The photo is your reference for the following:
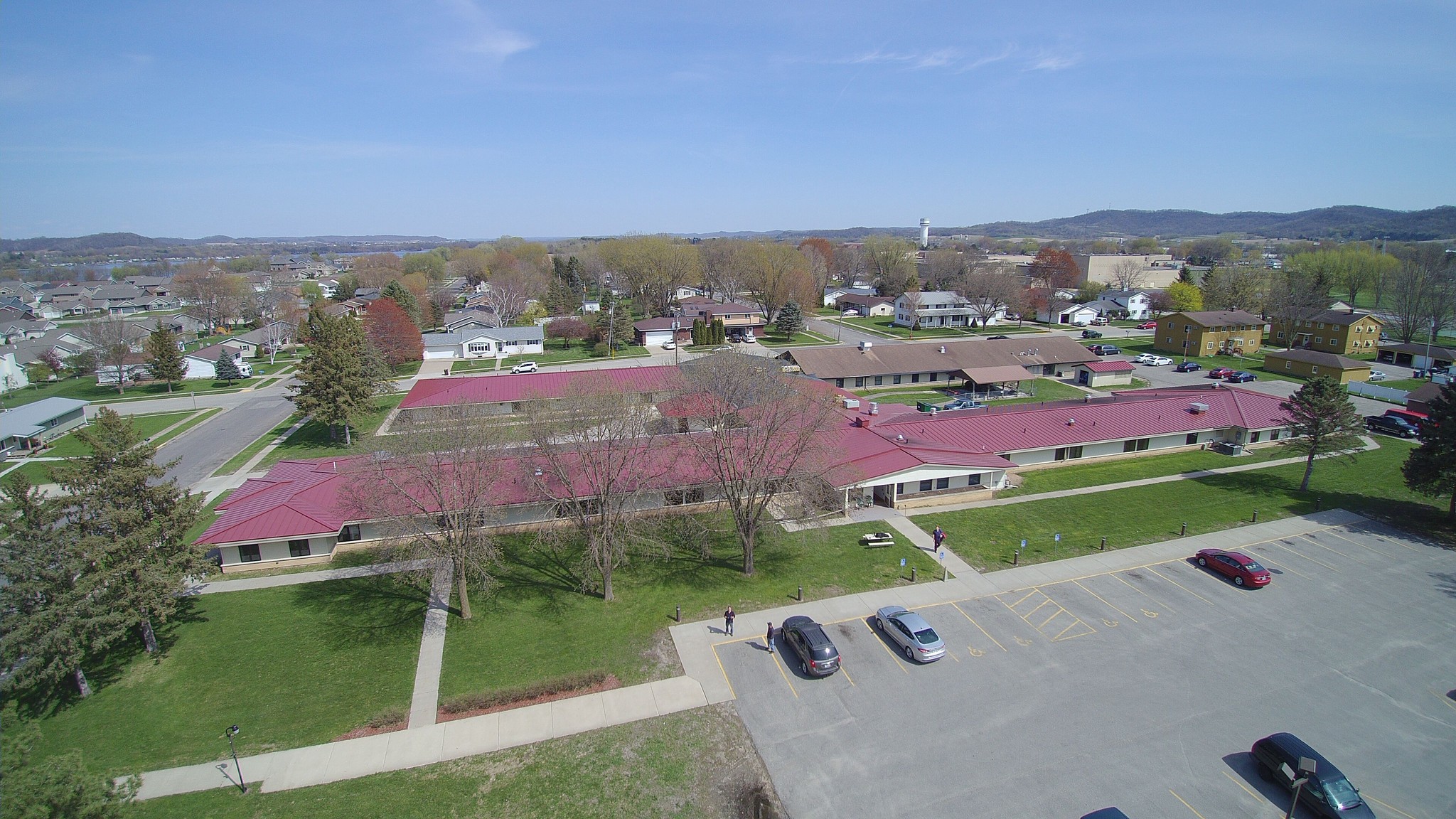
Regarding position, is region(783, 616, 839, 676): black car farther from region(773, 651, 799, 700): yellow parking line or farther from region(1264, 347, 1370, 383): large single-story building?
region(1264, 347, 1370, 383): large single-story building

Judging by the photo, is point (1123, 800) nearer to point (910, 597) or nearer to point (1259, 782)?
point (1259, 782)

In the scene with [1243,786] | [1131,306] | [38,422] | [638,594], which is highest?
[1131,306]

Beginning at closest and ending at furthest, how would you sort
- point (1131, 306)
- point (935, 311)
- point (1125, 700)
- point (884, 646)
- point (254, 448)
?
point (1125, 700) < point (884, 646) < point (254, 448) < point (935, 311) < point (1131, 306)

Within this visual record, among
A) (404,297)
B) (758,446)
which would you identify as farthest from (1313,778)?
(404,297)

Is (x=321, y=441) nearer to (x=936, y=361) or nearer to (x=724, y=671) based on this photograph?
(x=724, y=671)

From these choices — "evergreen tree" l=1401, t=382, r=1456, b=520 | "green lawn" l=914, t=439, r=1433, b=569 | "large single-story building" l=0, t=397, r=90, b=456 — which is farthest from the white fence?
"large single-story building" l=0, t=397, r=90, b=456
